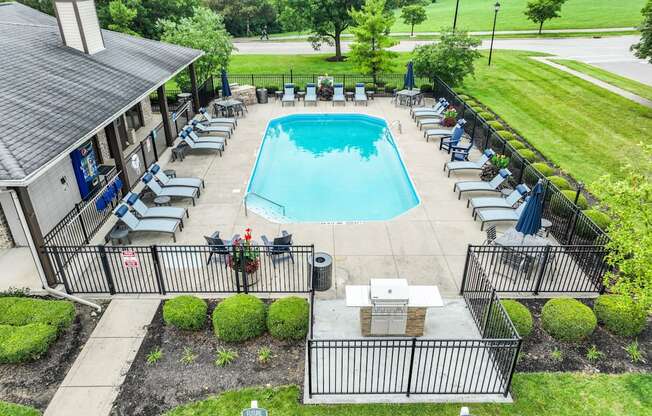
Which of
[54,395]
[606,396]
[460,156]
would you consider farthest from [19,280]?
[460,156]

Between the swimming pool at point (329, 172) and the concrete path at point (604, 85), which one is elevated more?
the concrete path at point (604, 85)

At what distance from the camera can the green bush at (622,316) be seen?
9.13 m

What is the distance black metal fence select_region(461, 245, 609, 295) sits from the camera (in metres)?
10.3

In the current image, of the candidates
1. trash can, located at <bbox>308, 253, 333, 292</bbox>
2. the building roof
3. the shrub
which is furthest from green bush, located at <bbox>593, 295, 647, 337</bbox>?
the building roof

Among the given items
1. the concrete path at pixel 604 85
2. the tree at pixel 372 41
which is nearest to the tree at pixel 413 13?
the concrete path at pixel 604 85

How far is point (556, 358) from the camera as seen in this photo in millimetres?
8898

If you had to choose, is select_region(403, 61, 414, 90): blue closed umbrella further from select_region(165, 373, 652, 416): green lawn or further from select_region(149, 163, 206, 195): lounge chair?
select_region(165, 373, 652, 416): green lawn

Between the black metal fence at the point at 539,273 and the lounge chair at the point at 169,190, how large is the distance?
8891 mm

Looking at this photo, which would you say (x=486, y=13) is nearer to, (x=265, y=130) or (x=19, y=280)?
(x=265, y=130)

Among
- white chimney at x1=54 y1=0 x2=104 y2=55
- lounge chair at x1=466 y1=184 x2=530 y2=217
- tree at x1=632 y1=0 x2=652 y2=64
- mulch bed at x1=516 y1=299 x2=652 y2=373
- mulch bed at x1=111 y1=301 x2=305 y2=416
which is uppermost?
white chimney at x1=54 y1=0 x2=104 y2=55

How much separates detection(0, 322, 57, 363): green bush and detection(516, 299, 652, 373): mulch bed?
9.36 meters

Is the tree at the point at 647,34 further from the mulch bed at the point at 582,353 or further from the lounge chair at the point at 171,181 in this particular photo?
the lounge chair at the point at 171,181

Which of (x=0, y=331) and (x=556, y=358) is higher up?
(x=0, y=331)

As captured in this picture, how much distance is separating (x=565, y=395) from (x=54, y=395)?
9.36 m
